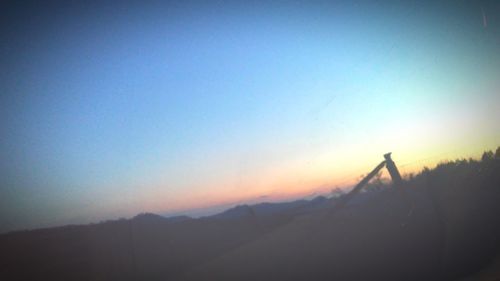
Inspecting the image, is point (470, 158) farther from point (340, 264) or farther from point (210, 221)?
point (210, 221)

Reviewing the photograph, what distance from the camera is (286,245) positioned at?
9.09 meters

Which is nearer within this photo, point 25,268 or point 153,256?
point 25,268

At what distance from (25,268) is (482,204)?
47.6ft

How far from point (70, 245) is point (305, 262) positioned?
701cm

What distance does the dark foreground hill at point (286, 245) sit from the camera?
7.92m

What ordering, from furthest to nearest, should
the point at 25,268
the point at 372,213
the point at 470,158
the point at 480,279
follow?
the point at 470,158
the point at 372,213
the point at 25,268
the point at 480,279

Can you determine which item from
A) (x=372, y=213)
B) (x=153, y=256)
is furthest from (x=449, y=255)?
(x=153, y=256)

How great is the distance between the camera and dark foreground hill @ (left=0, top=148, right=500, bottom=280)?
792 cm

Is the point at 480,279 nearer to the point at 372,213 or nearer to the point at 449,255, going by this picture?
the point at 449,255

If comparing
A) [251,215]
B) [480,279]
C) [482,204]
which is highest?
[251,215]

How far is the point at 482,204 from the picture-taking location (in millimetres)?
10211

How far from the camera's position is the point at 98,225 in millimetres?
9609

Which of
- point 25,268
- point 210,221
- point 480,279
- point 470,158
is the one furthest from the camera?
point 470,158

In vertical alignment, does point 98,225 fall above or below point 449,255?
above
